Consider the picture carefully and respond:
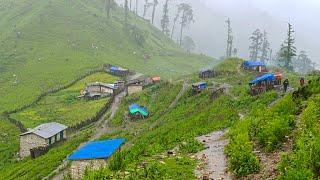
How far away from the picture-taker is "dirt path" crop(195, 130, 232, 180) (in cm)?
2456

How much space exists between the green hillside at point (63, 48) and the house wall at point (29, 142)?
29.7 metres

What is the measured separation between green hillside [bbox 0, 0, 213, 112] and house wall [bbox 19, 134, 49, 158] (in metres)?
29.7

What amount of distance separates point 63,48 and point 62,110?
53565mm

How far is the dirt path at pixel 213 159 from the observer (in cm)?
2456

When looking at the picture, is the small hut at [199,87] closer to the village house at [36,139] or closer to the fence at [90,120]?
the fence at [90,120]

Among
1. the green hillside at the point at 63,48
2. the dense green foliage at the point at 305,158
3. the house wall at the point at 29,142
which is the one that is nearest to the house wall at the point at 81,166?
the dense green foliage at the point at 305,158

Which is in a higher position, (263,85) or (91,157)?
(263,85)

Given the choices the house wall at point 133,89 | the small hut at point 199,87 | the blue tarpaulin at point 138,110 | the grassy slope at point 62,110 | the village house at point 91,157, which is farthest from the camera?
the house wall at point 133,89

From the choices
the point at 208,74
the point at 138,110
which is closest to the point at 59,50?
the point at 208,74

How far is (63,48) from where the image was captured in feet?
465

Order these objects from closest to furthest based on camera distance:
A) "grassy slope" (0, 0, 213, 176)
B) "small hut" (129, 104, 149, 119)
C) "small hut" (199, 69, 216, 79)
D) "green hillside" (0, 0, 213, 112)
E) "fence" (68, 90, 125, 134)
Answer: "small hut" (129, 104, 149, 119) → "fence" (68, 90, 125, 134) → "small hut" (199, 69, 216, 79) → "grassy slope" (0, 0, 213, 176) → "green hillside" (0, 0, 213, 112)

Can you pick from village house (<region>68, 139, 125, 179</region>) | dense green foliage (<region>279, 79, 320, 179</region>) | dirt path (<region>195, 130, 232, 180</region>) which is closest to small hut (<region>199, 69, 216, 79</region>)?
village house (<region>68, 139, 125, 179</region>)

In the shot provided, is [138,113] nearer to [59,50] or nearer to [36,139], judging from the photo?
[36,139]

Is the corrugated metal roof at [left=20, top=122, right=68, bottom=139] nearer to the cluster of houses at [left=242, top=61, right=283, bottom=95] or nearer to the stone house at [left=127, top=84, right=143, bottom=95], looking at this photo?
the stone house at [left=127, top=84, right=143, bottom=95]
